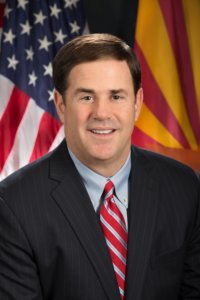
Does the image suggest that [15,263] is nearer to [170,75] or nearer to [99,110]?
[99,110]

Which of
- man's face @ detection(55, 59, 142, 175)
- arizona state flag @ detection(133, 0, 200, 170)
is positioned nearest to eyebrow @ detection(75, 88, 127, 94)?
man's face @ detection(55, 59, 142, 175)

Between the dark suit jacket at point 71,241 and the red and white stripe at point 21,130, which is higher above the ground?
A: the red and white stripe at point 21,130

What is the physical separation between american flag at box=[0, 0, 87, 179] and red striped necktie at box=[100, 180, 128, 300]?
5.43 feet

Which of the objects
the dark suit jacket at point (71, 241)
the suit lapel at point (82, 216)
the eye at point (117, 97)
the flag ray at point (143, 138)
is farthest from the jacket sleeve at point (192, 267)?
the flag ray at point (143, 138)

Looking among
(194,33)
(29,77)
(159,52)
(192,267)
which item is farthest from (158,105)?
(192,267)

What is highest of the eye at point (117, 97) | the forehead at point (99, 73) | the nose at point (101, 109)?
the forehead at point (99, 73)

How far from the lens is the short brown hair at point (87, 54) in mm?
1634

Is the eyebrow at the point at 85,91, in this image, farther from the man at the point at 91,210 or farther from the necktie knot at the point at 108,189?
the necktie knot at the point at 108,189

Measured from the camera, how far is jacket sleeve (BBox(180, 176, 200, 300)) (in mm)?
1862

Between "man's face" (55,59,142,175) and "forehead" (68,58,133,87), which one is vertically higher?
"forehead" (68,58,133,87)

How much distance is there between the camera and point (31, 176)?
67.5 inches

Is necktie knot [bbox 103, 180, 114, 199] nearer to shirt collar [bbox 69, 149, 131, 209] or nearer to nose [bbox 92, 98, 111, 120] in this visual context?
shirt collar [bbox 69, 149, 131, 209]

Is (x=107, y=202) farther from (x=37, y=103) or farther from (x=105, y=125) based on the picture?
(x=37, y=103)

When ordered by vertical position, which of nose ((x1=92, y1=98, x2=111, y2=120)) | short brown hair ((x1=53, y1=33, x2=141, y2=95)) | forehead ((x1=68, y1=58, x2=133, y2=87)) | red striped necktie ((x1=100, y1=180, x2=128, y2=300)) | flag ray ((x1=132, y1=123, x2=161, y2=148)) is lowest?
red striped necktie ((x1=100, y1=180, x2=128, y2=300))
